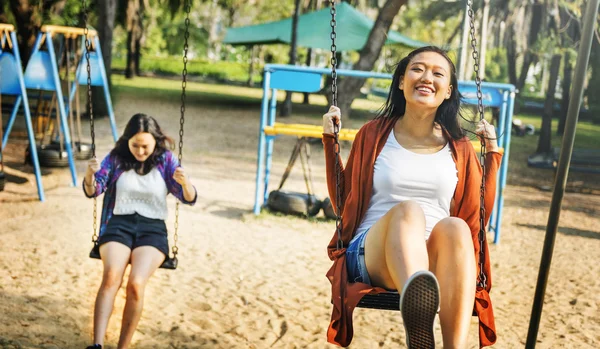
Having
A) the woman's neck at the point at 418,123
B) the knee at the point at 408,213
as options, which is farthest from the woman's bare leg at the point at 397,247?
the woman's neck at the point at 418,123

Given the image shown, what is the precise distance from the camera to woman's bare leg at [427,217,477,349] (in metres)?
2.29

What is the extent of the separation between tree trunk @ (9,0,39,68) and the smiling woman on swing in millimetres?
12281

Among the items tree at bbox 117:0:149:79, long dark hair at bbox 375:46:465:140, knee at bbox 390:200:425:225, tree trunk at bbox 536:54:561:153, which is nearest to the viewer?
knee at bbox 390:200:425:225

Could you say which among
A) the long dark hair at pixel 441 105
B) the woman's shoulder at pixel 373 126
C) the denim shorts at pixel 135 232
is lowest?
the denim shorts at pixel 135 232

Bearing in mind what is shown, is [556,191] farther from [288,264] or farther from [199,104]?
[199,104]

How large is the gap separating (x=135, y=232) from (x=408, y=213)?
4.67 feet

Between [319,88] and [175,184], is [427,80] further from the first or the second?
[319,88]

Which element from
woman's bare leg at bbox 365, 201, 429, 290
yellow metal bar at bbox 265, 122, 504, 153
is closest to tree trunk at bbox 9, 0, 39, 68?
yellow metal bar at bbox 265, 122, 504, 153

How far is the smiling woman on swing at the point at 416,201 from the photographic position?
7.63 feet

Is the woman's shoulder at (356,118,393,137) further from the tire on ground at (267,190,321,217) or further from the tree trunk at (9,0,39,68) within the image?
the tree trunk at (9,0,39,68)

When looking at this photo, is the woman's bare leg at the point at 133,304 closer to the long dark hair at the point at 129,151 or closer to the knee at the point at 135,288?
the knee at the point at 135,288

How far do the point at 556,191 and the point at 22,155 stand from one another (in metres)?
8.06

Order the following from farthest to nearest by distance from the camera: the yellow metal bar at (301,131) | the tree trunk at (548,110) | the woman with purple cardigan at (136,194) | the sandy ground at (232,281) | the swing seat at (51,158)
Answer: the tree trunk at (548,110), the swing seat at (51,158), the yellow metal bar at (301,131), the sandy ground at (232,281), the woman with purple cardigan at (136,194)

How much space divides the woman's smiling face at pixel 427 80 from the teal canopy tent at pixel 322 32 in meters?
13.8
